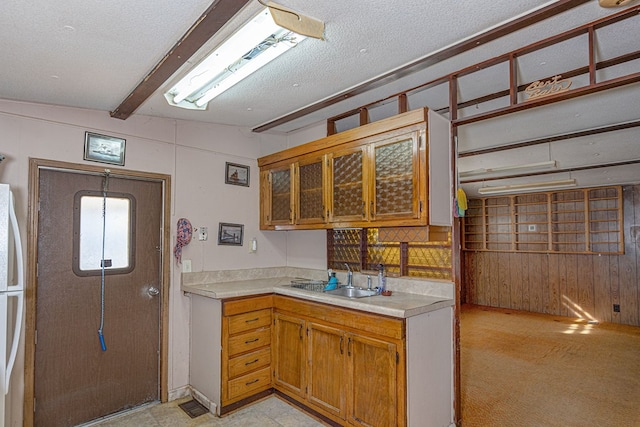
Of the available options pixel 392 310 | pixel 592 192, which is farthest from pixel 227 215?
pixel 592 192

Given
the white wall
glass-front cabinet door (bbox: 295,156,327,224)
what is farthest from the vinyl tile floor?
glass-front cabinet door (bbox: 295,156,327,224)

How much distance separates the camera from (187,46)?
1.84 meters

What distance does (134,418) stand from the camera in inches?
113

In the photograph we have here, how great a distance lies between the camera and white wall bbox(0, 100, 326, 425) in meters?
2.56

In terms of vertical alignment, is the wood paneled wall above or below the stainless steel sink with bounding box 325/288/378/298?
below

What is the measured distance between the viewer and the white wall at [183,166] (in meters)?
2.56

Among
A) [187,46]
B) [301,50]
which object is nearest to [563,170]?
[301,50]

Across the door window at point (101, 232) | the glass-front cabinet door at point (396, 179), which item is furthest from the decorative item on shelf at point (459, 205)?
the door window at point (101, 232)

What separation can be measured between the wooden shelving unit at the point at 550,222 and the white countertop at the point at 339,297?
533 cm

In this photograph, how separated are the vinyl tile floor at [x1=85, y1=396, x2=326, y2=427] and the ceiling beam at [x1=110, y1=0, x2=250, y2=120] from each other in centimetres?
244

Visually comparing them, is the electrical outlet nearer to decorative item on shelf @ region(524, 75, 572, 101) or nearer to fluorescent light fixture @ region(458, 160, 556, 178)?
decorative item on shelf @ region(524, 75, 572, 101)

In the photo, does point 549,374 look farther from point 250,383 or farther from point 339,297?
point 250,383

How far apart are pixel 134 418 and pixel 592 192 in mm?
7523

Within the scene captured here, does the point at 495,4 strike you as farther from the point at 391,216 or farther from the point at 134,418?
the point at 134,418
